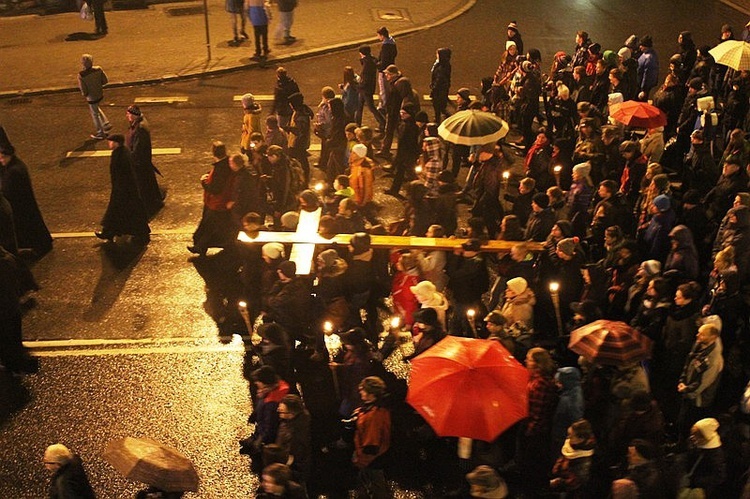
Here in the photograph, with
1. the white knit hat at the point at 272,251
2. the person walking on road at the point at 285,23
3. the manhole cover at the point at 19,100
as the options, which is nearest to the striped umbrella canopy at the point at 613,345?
the white knit hat at the point at 272,251

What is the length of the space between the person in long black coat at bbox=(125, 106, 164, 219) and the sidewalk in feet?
22.9

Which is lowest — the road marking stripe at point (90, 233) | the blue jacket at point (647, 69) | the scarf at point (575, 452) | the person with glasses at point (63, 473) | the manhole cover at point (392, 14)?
the road marking stripe at point (90, 233)

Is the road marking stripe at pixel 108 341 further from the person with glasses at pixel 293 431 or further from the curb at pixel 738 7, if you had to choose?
the curb at pixel 738 7

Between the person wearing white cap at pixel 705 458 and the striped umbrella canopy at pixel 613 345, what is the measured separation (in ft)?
3.02

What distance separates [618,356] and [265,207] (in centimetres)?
646

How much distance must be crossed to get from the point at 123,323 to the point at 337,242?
3304 mm

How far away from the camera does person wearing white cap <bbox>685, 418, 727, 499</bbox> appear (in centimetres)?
681

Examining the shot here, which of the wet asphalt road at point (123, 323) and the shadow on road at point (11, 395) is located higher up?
the wet asphalt road at point (123, 323)

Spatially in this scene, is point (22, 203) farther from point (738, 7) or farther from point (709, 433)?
point (738, 7)

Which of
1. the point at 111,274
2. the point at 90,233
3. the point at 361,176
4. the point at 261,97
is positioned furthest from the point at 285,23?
the point at 111,274

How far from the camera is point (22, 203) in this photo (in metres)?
11.7

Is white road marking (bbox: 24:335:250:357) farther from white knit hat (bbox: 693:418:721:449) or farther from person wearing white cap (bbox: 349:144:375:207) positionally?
white knit hat (bbox: 693:418:721:449)

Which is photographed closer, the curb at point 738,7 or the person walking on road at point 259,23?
the person walking on road at point 259,23

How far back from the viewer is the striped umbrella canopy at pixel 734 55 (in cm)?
1395
